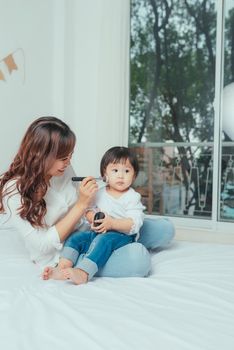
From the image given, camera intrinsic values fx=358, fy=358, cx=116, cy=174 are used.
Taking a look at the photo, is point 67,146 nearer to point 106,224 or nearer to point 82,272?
point 106,224

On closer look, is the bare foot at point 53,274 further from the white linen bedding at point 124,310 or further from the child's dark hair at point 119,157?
the child's dark hair at point 119,157

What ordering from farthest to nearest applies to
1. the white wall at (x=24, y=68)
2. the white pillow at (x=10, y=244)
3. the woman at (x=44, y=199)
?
the white wall at (x=24, y=68), the white pillow at (x=10, y=244), the woman at (x=44, y=199)

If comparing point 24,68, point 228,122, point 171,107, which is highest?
point 24,68

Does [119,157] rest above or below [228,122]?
below

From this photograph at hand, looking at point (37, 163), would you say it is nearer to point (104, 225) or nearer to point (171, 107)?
point (104, 225)

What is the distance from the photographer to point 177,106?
3096 mm

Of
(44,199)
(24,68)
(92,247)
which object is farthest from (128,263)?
(24,68)

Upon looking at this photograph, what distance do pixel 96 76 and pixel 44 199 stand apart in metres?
1.77

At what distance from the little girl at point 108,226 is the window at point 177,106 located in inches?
65.8

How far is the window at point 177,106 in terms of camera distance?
2941mm

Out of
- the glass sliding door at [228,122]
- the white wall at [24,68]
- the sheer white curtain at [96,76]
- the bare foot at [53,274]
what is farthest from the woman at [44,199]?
the glass sliding door at [228,122]

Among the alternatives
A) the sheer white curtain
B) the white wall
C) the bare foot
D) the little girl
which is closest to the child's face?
the little girl

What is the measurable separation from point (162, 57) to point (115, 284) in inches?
97.0

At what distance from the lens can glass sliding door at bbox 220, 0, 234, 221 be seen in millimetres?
2738
